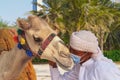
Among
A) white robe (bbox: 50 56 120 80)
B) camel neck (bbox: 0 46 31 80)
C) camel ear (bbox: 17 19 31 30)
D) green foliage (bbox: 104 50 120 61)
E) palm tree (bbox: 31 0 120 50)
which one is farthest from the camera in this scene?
green foliage (bbox: 104 50 120 61)

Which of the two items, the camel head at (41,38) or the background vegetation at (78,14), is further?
the background vegetation at (78,14)

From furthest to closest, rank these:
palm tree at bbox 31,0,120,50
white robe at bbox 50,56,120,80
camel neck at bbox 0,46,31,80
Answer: palm tree at bbox 31,0,120,50 < camel neck at bbox 0,46,31,80 < white robe at bbox 50,56,120,80

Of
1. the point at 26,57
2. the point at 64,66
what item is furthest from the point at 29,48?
the point at 64,66

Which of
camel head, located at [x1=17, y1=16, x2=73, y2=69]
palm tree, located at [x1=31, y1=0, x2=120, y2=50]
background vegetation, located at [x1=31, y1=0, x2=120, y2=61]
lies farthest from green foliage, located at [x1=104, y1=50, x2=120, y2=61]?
camel head, located at [x1=17, y1=16, x2=73, y2=69]

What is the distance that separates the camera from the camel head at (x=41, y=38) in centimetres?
270

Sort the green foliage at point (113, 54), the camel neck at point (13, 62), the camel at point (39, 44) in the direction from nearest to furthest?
the camel at point (39, 44)
the camel neck at point (13, 62)
the green foliage at point (113, 54)

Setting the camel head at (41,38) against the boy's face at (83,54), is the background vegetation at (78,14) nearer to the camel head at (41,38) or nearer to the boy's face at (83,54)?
the boy's face at (83,54)

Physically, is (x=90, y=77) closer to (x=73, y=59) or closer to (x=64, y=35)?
(x=73, y=59)

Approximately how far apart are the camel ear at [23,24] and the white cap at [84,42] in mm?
427

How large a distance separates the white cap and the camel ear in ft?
1.40

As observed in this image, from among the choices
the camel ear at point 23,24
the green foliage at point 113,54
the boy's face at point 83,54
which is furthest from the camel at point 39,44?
the green foliage at point 113,54

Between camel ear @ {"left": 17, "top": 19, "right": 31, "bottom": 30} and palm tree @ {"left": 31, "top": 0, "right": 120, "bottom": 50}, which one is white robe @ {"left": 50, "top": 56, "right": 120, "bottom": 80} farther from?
palm tree @ {"left": 31, "top": 0, "right": 120, "bottom": 50}

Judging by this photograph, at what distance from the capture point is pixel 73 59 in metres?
2.66

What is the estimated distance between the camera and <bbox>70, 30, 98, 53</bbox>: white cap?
2.88m
